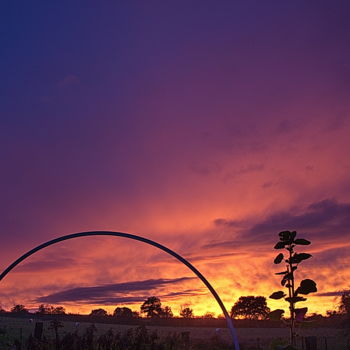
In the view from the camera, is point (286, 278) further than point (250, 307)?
No

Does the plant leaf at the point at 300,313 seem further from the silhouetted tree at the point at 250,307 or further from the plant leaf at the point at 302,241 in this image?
the silhouetted tree at the point at 250,307

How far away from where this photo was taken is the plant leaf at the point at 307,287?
38.3ft

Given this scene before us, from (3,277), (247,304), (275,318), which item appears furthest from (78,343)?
(247,304)

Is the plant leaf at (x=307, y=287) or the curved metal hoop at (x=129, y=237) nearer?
the plant leaf at (x=307, y=287)

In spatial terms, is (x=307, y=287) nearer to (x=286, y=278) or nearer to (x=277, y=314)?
(x=286, y=278)

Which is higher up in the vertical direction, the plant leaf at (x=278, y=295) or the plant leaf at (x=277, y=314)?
the plant leaf at (x=278, y=295)

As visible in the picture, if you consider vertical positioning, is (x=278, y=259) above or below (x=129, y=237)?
below

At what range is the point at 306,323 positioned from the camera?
39.5 ft

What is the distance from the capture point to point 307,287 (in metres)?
11.7

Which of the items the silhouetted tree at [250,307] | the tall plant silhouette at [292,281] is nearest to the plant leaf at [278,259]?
the tall plant silhouette at [292,281]

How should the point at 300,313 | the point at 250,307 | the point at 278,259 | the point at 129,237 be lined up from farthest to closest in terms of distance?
the point at 250,307 < the point at 129,237 < the point at 278,259 < the point at 300,313

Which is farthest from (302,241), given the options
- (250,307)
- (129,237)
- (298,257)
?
(250,307)

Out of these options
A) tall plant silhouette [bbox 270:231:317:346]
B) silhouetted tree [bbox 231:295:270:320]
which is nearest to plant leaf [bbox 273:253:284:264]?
tall plant silhouette [bbox 270:231:317:346]

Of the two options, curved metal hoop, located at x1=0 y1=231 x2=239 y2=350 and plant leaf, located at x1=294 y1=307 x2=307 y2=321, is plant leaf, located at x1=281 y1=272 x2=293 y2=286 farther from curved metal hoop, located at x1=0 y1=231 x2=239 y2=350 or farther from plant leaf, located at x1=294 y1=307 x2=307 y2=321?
curved metal hoop, located at x1=0 y1=231 x2=239 y2=350
